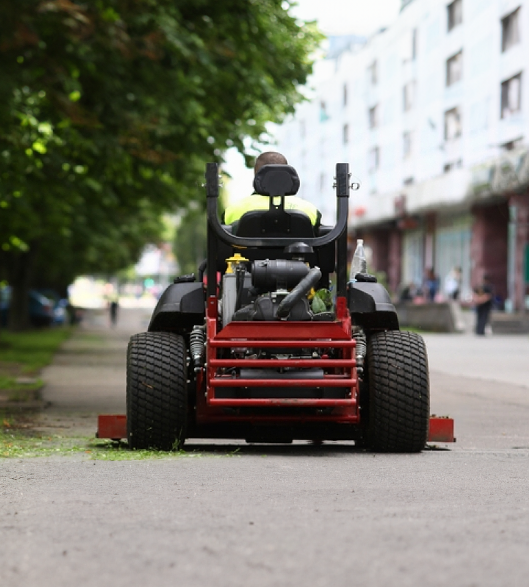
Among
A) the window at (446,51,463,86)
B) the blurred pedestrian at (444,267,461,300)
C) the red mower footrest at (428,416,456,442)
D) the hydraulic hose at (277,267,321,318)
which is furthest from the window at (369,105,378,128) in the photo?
the hydraulic hose at (277,267,321,318)

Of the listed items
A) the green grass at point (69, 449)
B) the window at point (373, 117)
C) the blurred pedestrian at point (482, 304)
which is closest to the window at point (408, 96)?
the window at point (373, 117)

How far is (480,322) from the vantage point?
1443 inches

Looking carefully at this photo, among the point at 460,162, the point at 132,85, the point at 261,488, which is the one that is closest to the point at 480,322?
the point at 460,162

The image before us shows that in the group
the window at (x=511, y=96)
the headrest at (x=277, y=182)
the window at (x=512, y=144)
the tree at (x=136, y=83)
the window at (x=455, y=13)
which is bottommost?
the headrest at (x=277, y=182)

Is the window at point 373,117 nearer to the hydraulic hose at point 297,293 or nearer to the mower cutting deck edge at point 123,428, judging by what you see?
the mower cutting deck edge at point 123,428

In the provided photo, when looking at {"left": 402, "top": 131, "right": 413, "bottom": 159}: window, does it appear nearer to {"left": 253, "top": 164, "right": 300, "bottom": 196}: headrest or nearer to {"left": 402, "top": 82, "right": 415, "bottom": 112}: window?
{"left": 402, "top": 82, "right": 415, "bottom": 112}: window

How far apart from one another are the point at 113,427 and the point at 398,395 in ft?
6.76

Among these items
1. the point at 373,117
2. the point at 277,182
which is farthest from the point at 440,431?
the point at 373,117

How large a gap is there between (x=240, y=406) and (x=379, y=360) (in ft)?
3.09

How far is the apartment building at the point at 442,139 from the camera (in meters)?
44.5

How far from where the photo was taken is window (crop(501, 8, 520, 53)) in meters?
44.9

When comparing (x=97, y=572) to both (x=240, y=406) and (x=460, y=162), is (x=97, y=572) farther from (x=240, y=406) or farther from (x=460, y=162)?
(x=460, y=162)

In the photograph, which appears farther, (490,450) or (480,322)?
(480,322)

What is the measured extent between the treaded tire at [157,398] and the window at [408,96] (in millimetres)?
52939
